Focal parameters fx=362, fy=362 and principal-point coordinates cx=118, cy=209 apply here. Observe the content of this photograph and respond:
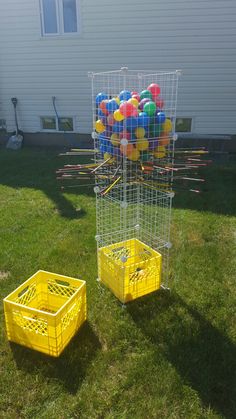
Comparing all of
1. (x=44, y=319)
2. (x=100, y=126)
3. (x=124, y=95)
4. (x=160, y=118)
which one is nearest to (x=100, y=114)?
(x=100, y=126)

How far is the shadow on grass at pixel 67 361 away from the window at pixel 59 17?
7.38m

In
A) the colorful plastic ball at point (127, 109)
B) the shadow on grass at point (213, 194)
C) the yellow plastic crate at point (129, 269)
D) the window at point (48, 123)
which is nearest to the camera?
the colorful plastic ball at point (127, 109)

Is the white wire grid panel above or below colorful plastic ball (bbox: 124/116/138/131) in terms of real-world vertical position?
below

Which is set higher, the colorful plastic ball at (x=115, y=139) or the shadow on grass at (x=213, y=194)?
the colorful plastic ball at (x=115, y=139)

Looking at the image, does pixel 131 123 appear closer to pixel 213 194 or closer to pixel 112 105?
pixel 112 105

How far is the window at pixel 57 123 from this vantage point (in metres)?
8.96

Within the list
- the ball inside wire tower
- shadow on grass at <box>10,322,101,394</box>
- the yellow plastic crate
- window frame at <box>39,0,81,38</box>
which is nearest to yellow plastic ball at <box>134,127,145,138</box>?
the ball inside wire tower

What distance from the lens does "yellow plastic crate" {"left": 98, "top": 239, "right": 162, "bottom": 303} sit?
3016mm

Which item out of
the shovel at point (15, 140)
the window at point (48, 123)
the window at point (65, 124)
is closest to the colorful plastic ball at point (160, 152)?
the window at point (65, 124)

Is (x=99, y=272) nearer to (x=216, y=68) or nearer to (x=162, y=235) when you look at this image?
(x=162, y=235)

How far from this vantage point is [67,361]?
2.49 meters

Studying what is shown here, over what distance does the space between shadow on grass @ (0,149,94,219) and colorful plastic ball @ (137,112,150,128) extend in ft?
7.83

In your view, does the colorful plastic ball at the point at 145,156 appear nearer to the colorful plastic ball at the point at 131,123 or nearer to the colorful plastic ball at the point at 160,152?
the colorful plastic ball at the point at 160,152

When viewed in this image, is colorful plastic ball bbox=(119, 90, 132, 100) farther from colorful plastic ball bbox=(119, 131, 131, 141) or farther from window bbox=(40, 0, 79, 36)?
window bbox=(40, 0, 79, 36)
